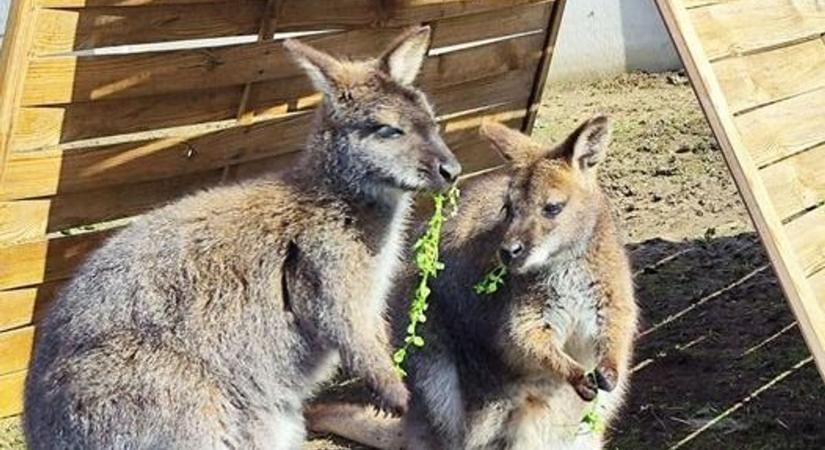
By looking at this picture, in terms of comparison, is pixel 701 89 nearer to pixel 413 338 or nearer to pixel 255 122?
pixel 413 338

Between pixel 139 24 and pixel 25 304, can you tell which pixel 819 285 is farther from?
pixel 25 304

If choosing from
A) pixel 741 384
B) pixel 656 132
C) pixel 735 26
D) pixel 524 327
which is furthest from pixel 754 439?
pixel 656 132

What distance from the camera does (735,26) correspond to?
16.8 feet

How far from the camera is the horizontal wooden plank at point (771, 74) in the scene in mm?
4977

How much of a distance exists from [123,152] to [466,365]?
5.65 feet

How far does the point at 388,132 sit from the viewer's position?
16.0 feet

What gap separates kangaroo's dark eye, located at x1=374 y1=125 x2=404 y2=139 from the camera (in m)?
4.86

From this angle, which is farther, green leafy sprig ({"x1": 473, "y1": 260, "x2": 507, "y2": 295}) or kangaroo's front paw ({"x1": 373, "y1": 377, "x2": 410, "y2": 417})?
green leafy sprig ({"x1": 473, "y1": 260, "x2": 507, "y2": 295})

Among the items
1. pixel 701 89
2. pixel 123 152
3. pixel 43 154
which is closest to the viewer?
pixel 701 89

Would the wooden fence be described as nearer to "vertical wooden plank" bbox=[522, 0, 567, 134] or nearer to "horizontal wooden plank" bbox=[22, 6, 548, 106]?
"horizontal wooden plank" bbox=[22, 6, 548, 106]

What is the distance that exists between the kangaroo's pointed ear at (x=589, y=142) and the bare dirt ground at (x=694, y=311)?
1.23 meters

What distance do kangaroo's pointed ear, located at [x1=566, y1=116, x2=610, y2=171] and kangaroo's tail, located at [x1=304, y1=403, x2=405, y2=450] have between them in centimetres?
131

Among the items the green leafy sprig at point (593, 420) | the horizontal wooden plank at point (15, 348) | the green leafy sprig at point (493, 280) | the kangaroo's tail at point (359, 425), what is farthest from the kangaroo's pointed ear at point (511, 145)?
the horizontal wooden plank at point (15, 348)

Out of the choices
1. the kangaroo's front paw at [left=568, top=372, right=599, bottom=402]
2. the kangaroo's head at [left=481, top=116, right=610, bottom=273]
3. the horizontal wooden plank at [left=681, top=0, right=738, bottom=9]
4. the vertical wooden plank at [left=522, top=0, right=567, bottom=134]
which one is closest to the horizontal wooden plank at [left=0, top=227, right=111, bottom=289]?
the kangaroo's head at [left=481, top=116, right=610, bottom=273]
